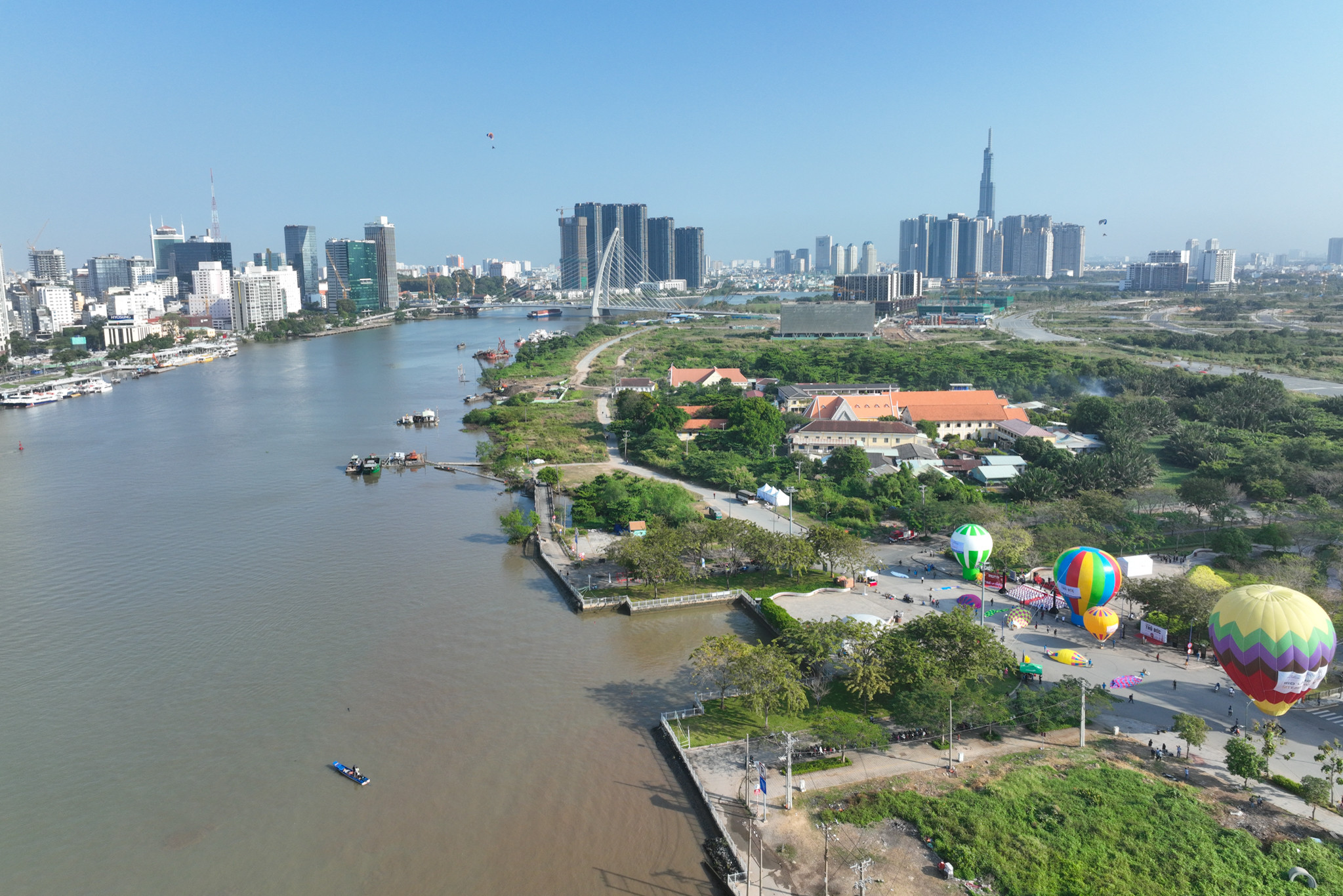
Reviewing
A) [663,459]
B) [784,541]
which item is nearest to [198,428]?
[663,459]

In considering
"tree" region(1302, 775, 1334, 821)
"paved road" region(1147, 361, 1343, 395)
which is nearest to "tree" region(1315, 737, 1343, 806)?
"tree" region(1302, 775, 1334, 821)

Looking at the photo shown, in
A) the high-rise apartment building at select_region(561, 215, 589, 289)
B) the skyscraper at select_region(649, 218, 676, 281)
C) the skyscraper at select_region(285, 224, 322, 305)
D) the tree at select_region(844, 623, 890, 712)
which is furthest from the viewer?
the skyscraper at select_region(649, 218, 676, 281)

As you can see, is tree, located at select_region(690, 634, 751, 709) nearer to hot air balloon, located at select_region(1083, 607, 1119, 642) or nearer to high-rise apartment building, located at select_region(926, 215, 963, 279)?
hot air balloon, located at select_region(1083, 607, 1119, 642)

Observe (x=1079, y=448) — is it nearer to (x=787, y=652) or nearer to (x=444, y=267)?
(x=787, y=652)

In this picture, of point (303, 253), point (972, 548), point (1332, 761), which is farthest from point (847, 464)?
point (303, 253)

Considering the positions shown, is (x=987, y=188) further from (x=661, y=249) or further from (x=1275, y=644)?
(x=1275, y=644)

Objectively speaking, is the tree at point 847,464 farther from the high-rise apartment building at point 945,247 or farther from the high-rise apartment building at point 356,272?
Result: the high-rise apartment building at point 945,247
